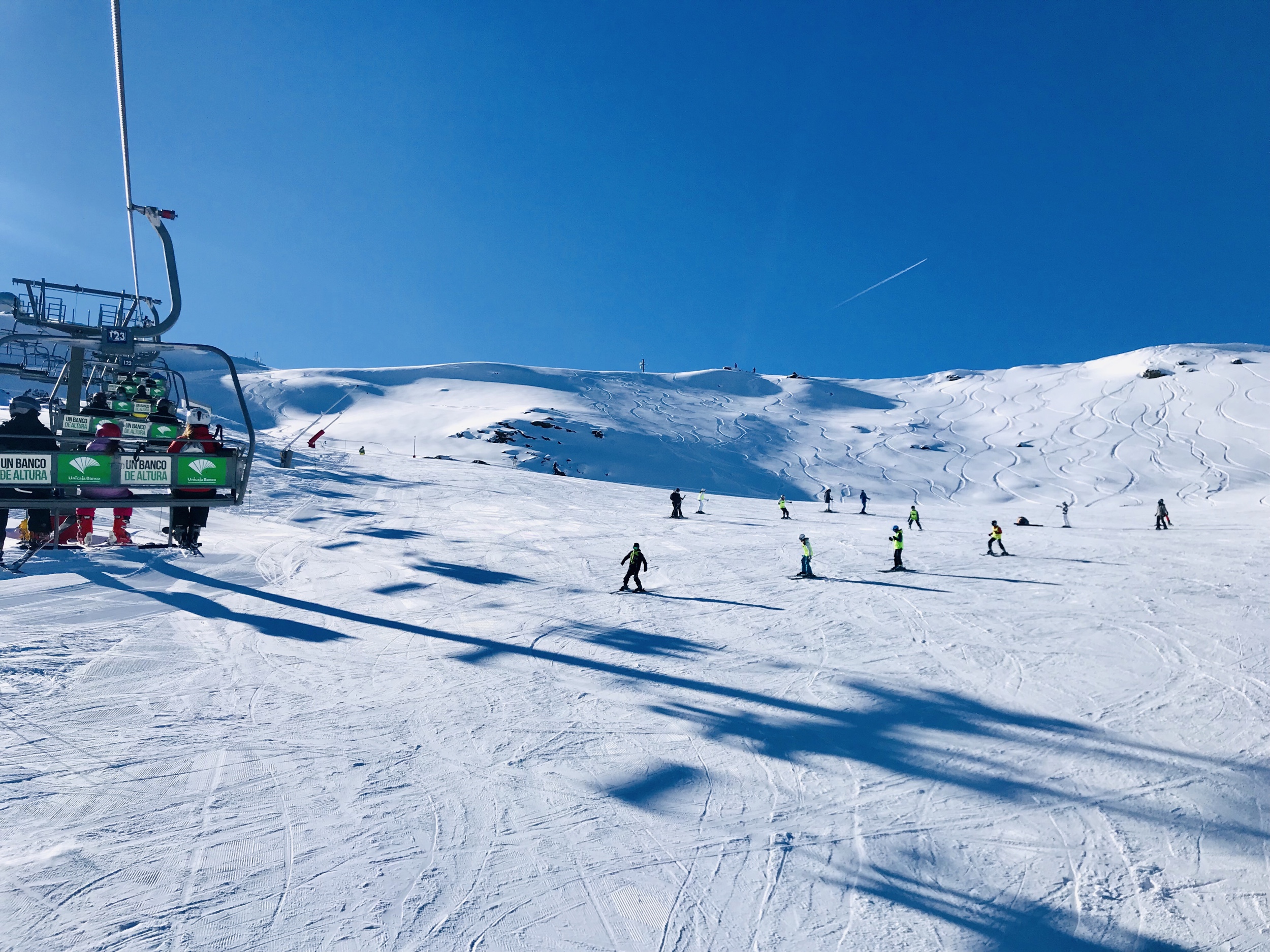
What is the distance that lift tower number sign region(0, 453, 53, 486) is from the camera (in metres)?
6.02

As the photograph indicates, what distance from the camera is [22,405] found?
7957 mm

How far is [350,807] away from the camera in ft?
21.2

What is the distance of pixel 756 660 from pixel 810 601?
4118mm

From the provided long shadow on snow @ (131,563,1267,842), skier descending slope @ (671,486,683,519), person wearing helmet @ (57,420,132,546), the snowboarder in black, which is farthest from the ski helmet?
skier descending slope @ (671,486,683,519)

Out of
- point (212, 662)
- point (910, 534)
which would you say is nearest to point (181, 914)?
point (212, 662)

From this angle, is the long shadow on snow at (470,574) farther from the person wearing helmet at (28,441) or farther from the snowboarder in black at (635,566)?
the person wearing helmet at (28,441)

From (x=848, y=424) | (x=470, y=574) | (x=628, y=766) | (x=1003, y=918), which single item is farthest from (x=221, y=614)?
(x=848, y=424)

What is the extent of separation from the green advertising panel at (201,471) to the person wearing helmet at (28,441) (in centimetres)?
104

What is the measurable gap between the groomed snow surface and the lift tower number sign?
124 inches

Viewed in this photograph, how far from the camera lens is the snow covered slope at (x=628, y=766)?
522 centimetres

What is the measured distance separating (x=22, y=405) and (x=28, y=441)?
2409 millimetres

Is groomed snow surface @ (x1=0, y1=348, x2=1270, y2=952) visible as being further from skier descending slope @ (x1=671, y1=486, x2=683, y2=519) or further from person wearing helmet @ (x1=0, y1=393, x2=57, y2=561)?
skier descending slope @ (x1=671, y1=486, x2=683, y2=519)

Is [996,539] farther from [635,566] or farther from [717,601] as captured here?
[635,566]

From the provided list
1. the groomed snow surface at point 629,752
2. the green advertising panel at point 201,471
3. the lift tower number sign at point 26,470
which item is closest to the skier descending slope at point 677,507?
the groomed snow surface at point 629,752
